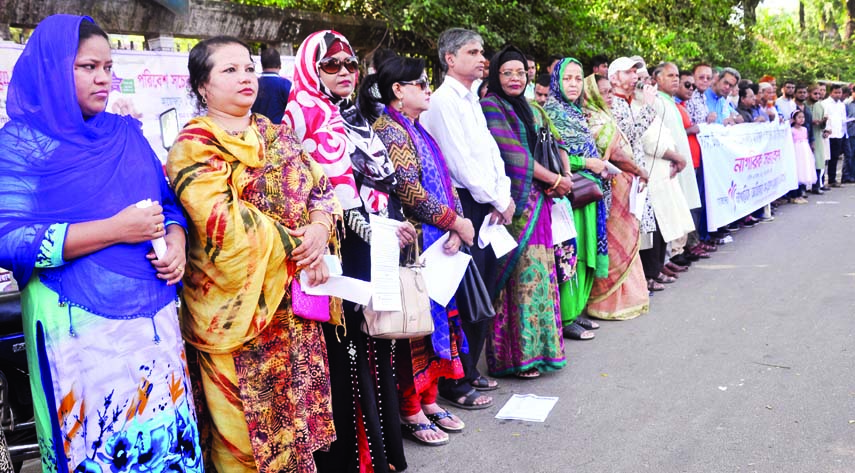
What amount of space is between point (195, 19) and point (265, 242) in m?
4.25

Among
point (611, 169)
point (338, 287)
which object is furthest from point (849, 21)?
point (338, 287)

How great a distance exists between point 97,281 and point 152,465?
587mm

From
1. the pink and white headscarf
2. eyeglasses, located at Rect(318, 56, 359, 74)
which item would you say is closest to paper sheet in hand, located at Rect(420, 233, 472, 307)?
the pink and white headscarf

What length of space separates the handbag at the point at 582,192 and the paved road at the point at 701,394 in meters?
0.92

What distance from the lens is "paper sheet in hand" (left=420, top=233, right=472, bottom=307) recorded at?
3.70 m

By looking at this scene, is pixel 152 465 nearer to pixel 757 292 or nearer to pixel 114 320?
pixel 114 320

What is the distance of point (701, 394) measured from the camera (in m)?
4.16

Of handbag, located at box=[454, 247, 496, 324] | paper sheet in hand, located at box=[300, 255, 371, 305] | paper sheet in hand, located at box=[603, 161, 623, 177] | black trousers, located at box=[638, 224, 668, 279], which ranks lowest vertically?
black trousers, located at box=[638, 224, 668, 279]

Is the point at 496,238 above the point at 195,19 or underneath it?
underneath

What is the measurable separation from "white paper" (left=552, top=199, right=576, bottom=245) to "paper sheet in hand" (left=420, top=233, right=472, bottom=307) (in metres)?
1.12

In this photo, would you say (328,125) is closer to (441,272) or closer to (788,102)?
(441,272)

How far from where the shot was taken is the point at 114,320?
232 cm

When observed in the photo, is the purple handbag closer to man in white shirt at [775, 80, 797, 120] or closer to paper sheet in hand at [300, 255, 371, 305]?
paper sheet in hand at [300, 255, 371, 305]

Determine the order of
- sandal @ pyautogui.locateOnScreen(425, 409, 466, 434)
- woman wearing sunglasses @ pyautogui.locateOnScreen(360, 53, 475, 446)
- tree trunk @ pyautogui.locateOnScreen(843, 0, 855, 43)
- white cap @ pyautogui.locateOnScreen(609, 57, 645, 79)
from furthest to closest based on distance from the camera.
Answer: tree trunk @ pyautogui.locateOnScreen(843, 0, 855, 43)
white cap @ pyautogui.locateOnScreen(609, 57, 645, 79)
sandal @ pyautogui.locateOnScreen(425, 409, 466, 434)
woman wearing sunglasses @ pyautogui.locateOnScreen(360, 53, 475, 446)
